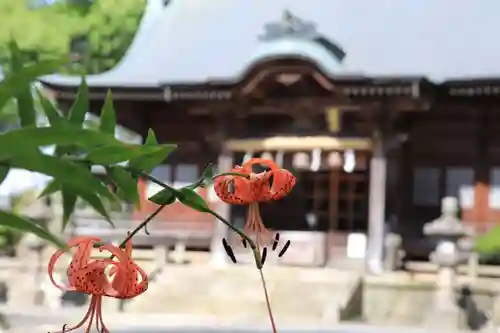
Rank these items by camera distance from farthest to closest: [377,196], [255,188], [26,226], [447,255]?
1. [377,196]
2. [447,255]
3. [255,188]
4. [26,226]

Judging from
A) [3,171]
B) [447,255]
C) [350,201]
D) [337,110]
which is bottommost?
[447,255]

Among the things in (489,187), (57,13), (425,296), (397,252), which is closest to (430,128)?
(489,187)

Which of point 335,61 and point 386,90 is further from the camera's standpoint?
point 335,61

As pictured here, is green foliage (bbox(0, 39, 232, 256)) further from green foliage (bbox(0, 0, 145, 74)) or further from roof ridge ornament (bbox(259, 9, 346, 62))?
green foliage (bbox(0, 0, 145, 74))

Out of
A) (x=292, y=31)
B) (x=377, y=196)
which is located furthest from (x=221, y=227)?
(x=292, y=31)

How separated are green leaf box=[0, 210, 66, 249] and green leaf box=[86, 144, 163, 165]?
0.34ft

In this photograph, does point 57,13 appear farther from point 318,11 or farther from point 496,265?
point 496,265

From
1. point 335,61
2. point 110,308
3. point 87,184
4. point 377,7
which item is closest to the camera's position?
point 87,184

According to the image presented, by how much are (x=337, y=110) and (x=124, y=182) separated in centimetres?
1167

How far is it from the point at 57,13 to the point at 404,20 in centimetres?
764

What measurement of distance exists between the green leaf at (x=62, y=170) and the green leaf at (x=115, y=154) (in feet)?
0.09

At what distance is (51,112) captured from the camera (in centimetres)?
94

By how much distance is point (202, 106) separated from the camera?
13.3m

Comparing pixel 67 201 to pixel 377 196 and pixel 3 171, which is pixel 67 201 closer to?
pixel 3 171
